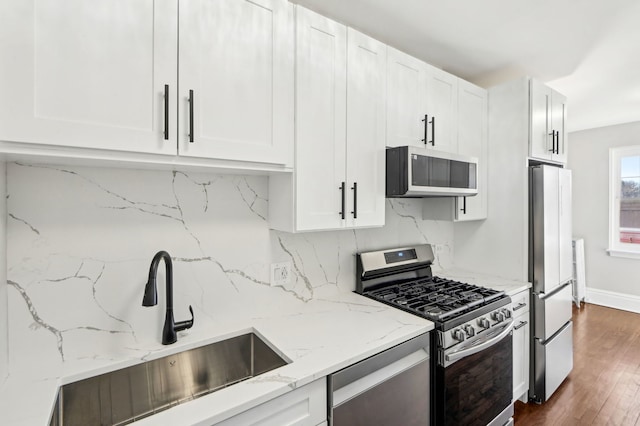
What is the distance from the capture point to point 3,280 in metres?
1.06

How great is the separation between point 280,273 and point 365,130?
0.88 m

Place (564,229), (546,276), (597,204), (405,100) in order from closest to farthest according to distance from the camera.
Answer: (405,100)
(546,276)
(564,229)
(597,204)

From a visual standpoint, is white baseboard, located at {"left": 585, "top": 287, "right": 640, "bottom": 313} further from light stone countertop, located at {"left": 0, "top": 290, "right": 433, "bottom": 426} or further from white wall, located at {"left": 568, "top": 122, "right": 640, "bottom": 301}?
light stone countertop, located at {"left": 0, "top": 290, "right": 433, "bottom": 426}

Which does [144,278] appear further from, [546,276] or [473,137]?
[546,276]

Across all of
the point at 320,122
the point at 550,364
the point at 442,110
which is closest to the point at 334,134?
the point at 320,122

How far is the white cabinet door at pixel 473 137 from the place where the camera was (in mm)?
2275

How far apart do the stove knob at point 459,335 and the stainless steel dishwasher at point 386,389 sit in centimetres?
16

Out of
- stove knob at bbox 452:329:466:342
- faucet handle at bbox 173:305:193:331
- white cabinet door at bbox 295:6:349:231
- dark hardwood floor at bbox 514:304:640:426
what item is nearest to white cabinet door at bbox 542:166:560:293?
dark hardwood floor at bbox 514:304:640:426

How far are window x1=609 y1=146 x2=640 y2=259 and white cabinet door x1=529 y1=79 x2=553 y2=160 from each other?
2765 mm

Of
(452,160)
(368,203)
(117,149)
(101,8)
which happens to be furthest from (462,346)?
(101,8)

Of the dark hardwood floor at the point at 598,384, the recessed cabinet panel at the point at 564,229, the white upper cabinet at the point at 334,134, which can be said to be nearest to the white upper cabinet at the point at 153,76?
the white upper cabinet at the point at 334,134

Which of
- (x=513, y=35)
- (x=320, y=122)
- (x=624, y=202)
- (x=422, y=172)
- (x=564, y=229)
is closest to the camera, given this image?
(x=320, y=122)

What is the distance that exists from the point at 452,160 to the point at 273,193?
110 cm

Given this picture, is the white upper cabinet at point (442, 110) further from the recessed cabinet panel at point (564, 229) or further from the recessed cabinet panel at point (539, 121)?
the recessed cabinet panel at point (564, 229)
